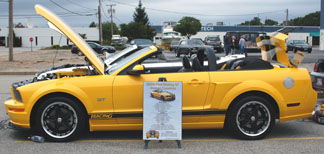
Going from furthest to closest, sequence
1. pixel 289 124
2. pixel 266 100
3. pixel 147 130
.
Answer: pixel 289 124
pixel 266 100
pixel 147 130

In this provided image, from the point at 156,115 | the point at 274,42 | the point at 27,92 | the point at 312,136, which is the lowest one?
the point at 312,136

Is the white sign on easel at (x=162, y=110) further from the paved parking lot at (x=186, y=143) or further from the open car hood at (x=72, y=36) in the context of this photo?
the open car hood at (x=72, y=36)

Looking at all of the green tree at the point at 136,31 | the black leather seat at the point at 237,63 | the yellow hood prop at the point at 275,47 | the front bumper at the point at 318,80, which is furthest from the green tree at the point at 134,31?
the black leather seat at the point at 237,63

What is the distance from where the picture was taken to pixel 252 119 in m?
5.11

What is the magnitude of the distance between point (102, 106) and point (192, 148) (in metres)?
1.39

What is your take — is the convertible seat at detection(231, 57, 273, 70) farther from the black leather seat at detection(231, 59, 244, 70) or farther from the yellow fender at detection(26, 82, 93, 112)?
the yellow fender at detection(26, 82, 93, 112)

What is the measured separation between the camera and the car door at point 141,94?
4918 millimetres

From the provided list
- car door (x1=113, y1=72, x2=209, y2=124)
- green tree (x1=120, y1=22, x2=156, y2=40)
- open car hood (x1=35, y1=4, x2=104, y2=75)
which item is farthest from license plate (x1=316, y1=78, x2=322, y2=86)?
green tree (x1=120, y1=22, x2=156, y2=40)

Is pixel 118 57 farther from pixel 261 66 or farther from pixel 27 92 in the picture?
pixel 261 66

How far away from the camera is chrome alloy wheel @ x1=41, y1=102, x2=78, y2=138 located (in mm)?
4914

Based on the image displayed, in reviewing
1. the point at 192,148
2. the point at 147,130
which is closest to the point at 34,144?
the point at 147,130

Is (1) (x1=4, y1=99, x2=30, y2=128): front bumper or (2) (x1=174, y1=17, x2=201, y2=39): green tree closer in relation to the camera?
(1) (x1=4, y1=99, x2=30, y2=128): front bumper

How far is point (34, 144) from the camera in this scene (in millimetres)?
4941

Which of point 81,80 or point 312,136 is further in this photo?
point 312,136
